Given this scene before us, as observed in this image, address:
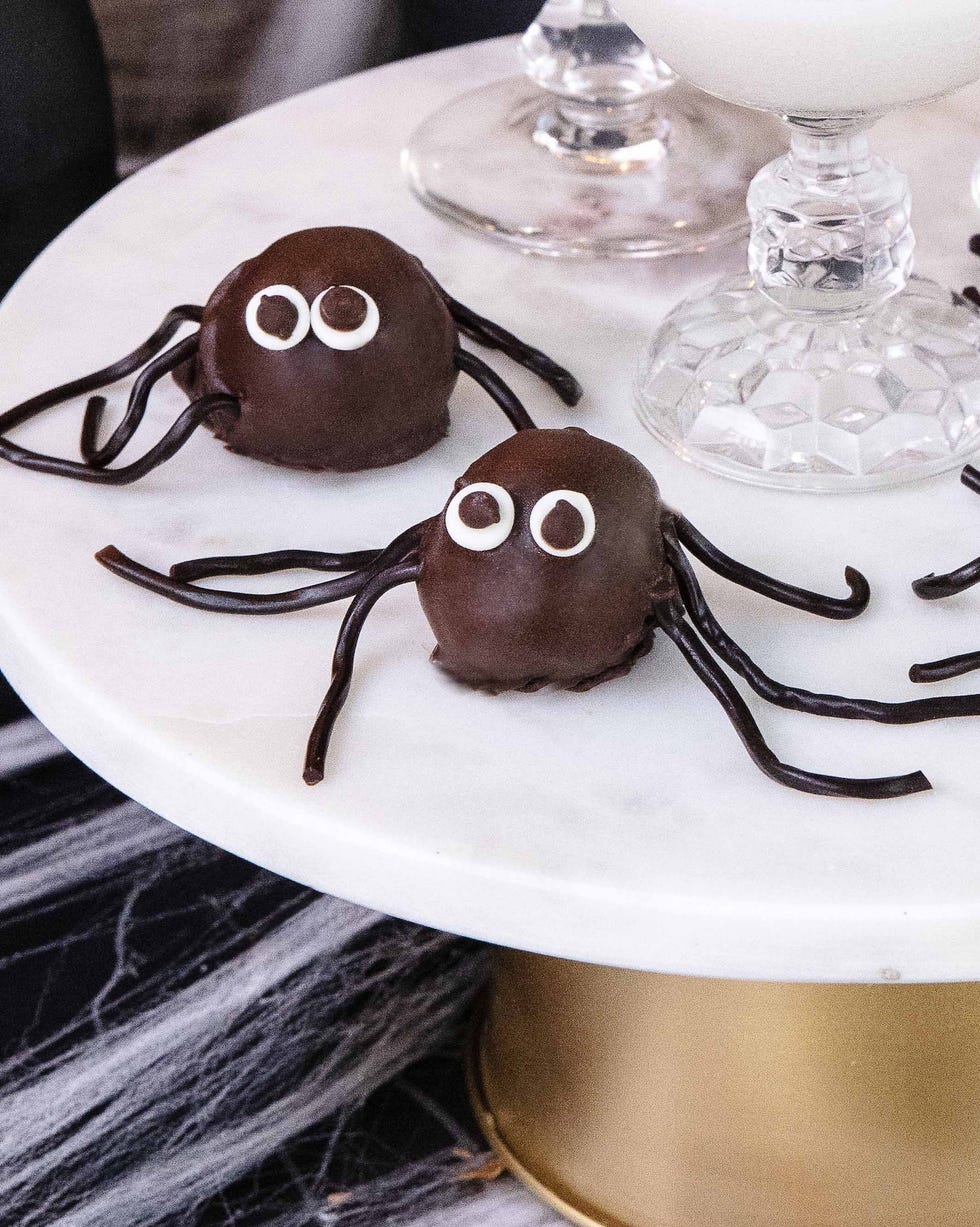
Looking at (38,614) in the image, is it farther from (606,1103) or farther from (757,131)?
(757,131)

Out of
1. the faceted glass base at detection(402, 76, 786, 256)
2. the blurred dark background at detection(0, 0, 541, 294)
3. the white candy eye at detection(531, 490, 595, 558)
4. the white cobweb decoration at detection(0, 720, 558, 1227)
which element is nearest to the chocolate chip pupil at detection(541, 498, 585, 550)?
the white candy eye at detection(531, 490, 595, 558)

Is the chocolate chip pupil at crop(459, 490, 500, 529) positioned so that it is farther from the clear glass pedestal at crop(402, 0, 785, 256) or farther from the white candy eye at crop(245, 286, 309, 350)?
the clear glass pedestal at crop(402, 0, 785, 256)

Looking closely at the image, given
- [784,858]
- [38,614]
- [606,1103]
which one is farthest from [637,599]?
[606,1103]

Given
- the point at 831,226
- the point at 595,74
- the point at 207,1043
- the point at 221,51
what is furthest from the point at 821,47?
the point at 221,51

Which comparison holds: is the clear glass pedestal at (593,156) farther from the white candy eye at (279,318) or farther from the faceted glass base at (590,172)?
the white candy eye at (279,318)

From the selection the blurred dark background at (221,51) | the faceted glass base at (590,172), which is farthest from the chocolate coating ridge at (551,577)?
the blurred dark background at (221,51)

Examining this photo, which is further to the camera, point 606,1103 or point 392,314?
point 606,1103

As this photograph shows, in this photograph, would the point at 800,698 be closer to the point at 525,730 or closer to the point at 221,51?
the point at 525,730
